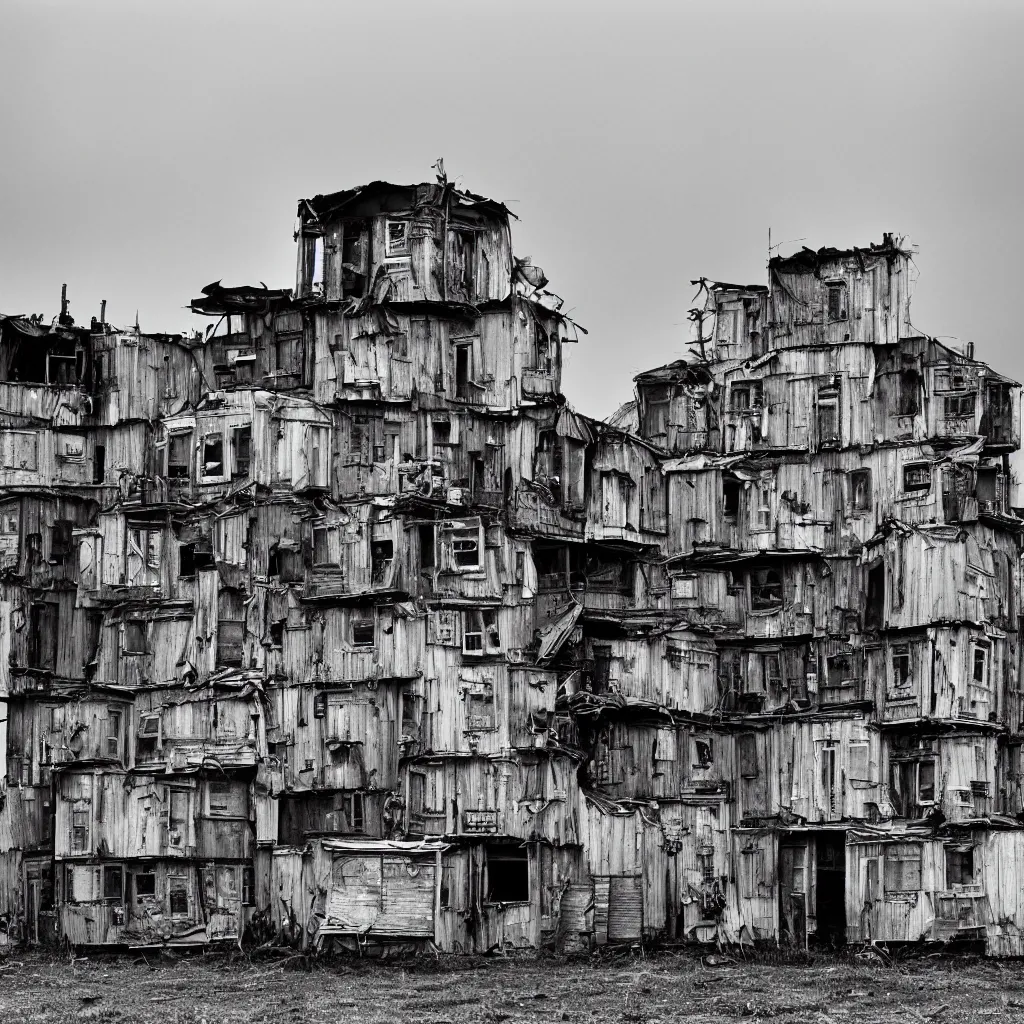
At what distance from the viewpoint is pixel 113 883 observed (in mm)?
101438

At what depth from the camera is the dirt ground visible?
84.9m

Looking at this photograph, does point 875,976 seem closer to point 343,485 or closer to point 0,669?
point 343,485

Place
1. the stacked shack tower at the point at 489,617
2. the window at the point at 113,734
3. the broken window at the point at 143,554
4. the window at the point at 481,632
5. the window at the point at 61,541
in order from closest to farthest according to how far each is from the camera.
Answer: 1. the stacked shack tower at the point at 489,617
2. the window at the point at 481,632
3. the window at the point at 113,734
4. the broken window at the point at 143,554
5. the window at the point at 61,541

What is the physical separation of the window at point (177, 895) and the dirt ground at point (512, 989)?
7.64 ft

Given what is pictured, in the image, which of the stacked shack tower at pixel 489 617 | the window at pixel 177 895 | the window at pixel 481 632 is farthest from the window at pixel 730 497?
the window at pixel 177 895

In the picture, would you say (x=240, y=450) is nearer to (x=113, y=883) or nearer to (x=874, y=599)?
(x=113, y=883)

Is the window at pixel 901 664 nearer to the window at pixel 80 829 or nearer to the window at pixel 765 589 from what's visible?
the window at pixel 765 589

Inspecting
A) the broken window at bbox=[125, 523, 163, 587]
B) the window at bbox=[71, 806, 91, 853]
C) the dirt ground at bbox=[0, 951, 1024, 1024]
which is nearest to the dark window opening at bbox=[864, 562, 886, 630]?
the dirt ground at bbox=[0, 951, 1024, 1024]

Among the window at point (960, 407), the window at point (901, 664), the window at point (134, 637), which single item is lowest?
the window at point (901, 664)

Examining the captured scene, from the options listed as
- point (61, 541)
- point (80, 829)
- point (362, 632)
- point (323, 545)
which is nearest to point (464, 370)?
point (323, 545)

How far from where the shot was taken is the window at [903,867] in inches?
3834

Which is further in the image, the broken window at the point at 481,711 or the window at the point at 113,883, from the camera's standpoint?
the window at the point at 113,883

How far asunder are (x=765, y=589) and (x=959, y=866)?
18345 mm

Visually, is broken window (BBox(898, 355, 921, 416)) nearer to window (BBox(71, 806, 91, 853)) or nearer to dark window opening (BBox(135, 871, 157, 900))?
dark window opening (BBox(135, 871, 157, 900))
